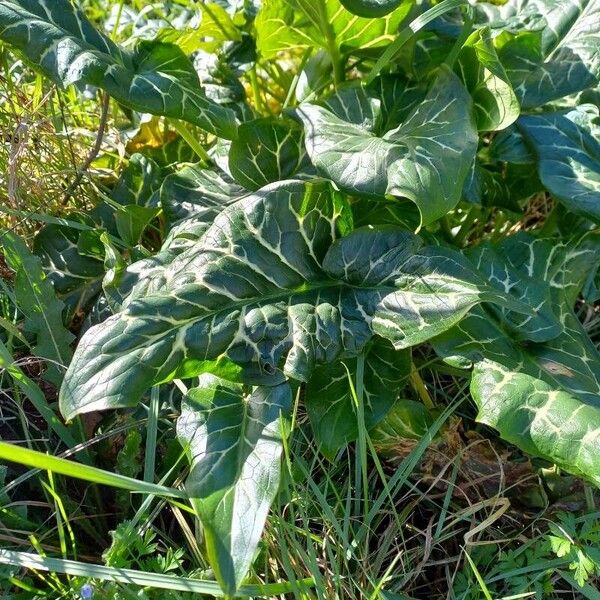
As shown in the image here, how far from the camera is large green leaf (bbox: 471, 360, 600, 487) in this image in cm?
97

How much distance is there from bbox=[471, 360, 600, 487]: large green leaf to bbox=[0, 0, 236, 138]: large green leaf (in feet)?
1.80

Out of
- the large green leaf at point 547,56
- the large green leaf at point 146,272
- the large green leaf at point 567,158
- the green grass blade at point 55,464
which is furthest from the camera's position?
the large green leaf at point 547,56

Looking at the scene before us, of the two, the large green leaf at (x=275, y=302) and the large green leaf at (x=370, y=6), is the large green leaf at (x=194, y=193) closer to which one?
the large green leaf at (x=275, y=302)

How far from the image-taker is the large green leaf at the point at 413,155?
103cm

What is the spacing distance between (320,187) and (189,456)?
A: 413 millimetres

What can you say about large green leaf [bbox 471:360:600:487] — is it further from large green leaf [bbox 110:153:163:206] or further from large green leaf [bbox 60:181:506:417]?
large green leaf [bbox 110:153:163:206]

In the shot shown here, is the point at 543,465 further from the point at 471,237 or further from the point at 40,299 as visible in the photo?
the point at 40,299

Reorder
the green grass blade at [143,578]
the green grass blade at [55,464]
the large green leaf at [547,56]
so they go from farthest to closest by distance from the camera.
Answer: the large green leaf at [547,56], the green grass blade at [143,578], the green grass blade at [55,464]

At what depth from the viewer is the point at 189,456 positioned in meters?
0.99

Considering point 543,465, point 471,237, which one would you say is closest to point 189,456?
point 543,465

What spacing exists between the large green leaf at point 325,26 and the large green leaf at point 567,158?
276 millimetres

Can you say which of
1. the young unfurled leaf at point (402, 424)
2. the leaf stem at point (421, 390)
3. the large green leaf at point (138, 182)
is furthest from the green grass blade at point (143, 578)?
the large green leaf at point (138, 182)

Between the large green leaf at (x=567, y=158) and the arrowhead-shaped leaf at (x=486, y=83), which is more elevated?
the arrowhead-shaped leaf at (x=486, y=83)

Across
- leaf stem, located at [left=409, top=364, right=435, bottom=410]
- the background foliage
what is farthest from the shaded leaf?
leaf stem, located at [left=409, top=364, right=435, bottom=410]
